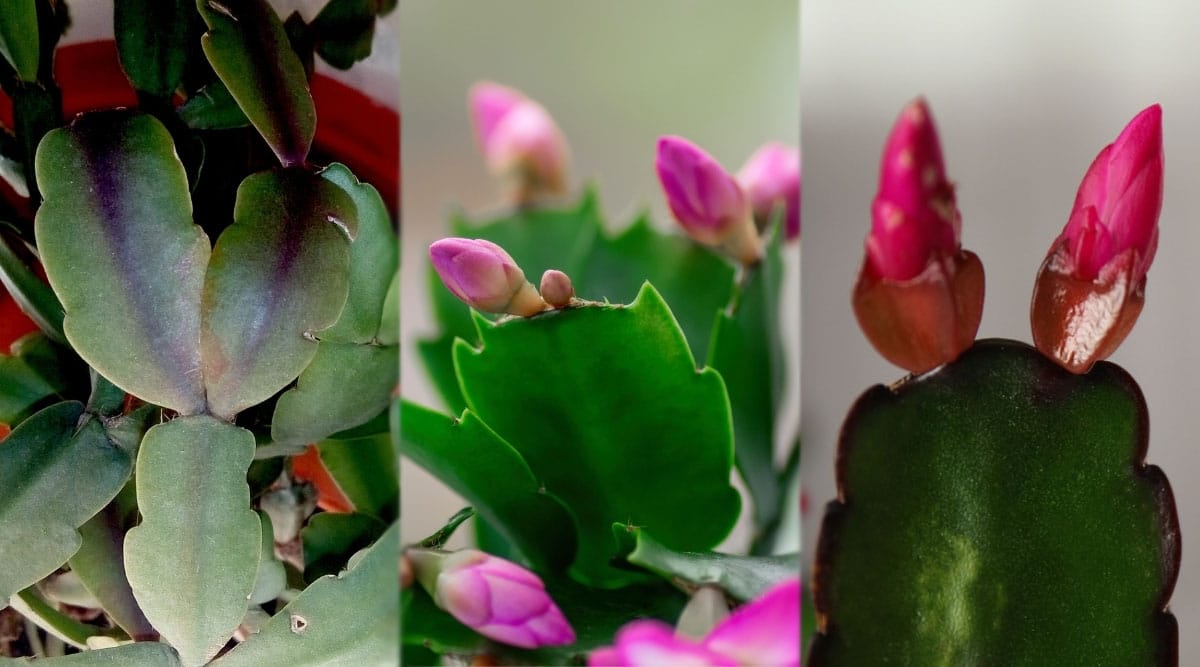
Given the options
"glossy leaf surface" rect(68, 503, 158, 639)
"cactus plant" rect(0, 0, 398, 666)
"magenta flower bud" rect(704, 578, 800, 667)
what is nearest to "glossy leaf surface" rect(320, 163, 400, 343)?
"cactus plant" rect(0, 0, 398, 666)

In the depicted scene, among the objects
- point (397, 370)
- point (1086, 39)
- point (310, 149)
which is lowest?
point (397, 370)

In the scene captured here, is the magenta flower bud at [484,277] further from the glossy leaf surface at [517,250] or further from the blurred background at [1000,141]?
the blurred background at [1000,141]

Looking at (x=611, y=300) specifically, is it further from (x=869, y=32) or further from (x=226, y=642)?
(x=226, y=642)

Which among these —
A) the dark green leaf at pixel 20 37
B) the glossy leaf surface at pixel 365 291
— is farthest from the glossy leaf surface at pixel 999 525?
the dark green leaf at pixel 20 37

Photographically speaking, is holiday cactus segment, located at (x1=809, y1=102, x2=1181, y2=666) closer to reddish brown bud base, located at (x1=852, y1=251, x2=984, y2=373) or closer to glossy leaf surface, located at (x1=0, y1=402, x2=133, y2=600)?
reddish brown bud base, located at (x1=852, y1=251, x2=984, y2=373)

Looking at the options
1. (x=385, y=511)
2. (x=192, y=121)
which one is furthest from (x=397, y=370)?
(x=192, y=121)
